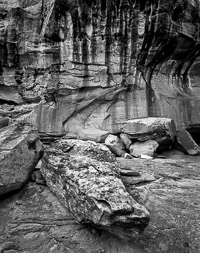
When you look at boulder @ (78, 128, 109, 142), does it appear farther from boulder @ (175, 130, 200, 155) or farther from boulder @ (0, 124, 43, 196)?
boulder @ (0, 124, 43, 196)

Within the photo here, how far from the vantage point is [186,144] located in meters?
12.0

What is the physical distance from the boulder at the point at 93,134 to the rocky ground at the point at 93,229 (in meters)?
6.32

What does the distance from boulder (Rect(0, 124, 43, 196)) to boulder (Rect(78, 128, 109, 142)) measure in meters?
6.57

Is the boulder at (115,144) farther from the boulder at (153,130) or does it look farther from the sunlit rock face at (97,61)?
the sunlit rock face at (97,61)

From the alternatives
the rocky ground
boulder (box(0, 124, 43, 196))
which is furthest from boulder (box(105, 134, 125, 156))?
boulder (box(0, 124, 43, 196))

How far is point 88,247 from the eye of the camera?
403 cm

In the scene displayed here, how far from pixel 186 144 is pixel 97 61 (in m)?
8.31

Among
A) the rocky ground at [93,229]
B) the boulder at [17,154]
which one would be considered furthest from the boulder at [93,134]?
the boulder at [17,154]

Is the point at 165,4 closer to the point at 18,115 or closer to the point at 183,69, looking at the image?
the point at 183,69

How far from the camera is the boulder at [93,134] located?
1283 cm

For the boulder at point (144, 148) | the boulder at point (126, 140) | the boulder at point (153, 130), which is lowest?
the boulder at point (144, 148)

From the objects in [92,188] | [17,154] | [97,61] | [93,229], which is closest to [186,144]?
[97,61]

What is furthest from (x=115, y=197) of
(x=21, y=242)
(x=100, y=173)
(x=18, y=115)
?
(x=18, y=115)

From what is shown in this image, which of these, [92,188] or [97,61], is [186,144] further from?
[92,188]
